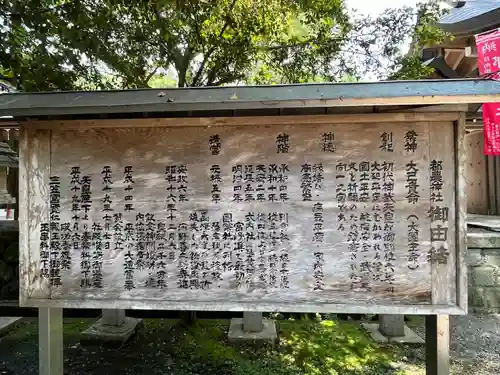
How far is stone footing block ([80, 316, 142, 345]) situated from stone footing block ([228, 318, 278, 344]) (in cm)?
158

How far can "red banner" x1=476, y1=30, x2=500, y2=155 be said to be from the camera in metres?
6.25

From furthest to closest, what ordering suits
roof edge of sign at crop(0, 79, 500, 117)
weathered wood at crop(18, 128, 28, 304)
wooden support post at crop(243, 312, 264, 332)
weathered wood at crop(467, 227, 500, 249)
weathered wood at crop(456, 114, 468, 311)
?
1. weathered wood at crop(467, 227, 500, 249)
2. wooden support post at crop(243, 312, 264, 332)
3. weathered wood at crop(18, 128, 28, 304)
4. weathered wood at crop(456, 114, 468, 311)
5. roof edge of sign at crop(0, 79, 500, 117)

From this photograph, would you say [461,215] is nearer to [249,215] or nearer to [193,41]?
[249,215]

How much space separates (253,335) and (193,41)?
5436 mm

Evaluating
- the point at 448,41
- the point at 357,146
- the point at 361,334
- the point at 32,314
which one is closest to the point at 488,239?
the point at 361,334

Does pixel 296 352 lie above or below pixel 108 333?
below

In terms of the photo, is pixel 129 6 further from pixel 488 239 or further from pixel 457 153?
pixel 488 239

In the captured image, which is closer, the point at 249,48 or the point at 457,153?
the point at 457,153

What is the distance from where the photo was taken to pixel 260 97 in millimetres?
2646

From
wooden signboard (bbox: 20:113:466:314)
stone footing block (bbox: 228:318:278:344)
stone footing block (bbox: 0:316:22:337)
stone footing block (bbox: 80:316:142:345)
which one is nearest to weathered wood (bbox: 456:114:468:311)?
wooden signboard (bbox: 20:113:466:314)

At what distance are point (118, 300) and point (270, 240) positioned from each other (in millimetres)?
1412

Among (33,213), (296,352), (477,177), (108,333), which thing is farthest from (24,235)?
(477,177)

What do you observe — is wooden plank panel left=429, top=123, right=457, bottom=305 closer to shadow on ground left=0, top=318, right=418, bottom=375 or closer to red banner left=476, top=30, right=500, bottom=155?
shadow on ground left=0, top=318, right=418, bottom=375

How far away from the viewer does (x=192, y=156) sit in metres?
3.12
